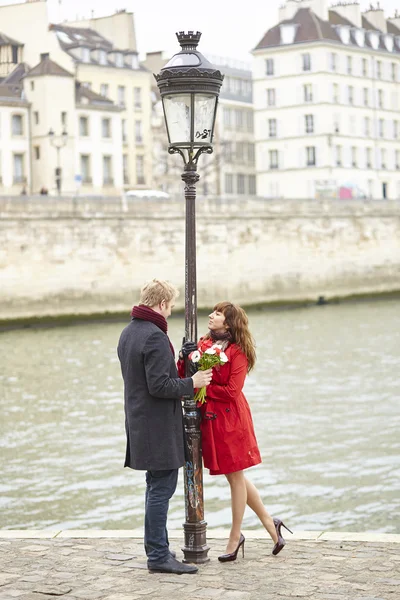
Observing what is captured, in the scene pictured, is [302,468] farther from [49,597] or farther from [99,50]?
[99,50]

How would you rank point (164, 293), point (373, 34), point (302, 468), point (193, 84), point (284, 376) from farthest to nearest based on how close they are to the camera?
point (373, 34), point (284, 376), point (302, 468), point (193, 84), point (164, 293)

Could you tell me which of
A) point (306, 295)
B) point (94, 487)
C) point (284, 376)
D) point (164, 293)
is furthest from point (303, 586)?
point (306, 295)

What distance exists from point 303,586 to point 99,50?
5770 cm

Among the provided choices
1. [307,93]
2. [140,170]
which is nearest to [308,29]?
[307,93]

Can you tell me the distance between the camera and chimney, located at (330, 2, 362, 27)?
71.0 metres

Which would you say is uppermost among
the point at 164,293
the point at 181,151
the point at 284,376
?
the point at 181,151

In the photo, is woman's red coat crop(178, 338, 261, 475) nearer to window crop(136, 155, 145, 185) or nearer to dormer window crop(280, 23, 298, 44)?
window crop(136, 155, 145, 185)

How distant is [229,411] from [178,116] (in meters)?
1.72

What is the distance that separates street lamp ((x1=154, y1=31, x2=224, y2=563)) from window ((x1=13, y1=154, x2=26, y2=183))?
48623 millimetres

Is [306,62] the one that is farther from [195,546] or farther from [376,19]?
[195,546]

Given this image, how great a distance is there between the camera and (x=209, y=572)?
21.6 feet

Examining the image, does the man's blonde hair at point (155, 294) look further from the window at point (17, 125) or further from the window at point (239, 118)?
the window at point (239, 118)

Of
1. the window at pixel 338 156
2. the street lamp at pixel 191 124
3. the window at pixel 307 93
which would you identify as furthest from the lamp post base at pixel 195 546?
the window at pixel 307 93

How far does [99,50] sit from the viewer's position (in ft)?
203
